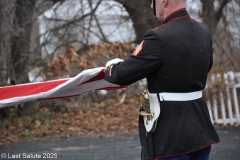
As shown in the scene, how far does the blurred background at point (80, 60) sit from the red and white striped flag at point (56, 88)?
5.29 m

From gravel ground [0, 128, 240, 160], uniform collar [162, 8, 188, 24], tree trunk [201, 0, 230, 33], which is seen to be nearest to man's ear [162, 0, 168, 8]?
uniform collar [162, 8, 188, 24]

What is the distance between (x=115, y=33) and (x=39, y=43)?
168 inches

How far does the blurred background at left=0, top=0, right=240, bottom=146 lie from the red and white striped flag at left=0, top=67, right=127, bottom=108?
5.29 metres

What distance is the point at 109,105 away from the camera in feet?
45.9

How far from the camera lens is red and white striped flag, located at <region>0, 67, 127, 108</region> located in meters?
4.65

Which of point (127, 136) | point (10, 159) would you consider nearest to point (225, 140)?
point (127, 136)

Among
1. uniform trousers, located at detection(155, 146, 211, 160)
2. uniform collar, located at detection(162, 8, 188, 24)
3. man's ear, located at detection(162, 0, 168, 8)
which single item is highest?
man's ear, located at detection(162, 0, 168, 8)

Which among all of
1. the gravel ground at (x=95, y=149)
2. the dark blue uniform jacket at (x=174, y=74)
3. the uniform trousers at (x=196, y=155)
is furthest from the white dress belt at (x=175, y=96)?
the gravel ground at (x=95, y=149)

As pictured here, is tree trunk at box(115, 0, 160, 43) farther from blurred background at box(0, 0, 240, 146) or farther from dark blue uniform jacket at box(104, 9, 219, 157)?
dark blue uniform jacket at box(104, 9, 219, 157)

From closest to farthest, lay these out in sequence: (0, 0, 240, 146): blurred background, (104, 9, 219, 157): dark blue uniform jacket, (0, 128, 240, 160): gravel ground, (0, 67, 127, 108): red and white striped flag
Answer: (104, 9, 219, 157): dark blue uniform jacket → (0, 67, 127, 108): red and white striped flag → (0, 128, 240, 160): gravel ground → (0, 0, 240, 146): blurred background

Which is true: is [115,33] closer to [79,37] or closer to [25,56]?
[79,37]

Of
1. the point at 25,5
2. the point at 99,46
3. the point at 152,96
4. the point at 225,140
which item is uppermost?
the point at 25,5

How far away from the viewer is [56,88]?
15.4 feet

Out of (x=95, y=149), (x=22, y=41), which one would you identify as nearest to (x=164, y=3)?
(x=95, y=149)
